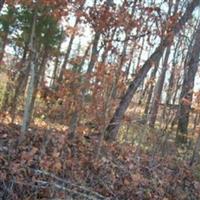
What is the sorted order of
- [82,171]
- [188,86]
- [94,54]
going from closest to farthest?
[82,171], [94,54], [188,86]

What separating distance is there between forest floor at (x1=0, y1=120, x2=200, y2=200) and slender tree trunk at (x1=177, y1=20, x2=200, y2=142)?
1986mm

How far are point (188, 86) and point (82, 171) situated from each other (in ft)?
18.8

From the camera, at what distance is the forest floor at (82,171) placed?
753cm

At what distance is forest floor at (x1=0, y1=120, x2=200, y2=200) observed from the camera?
753cm

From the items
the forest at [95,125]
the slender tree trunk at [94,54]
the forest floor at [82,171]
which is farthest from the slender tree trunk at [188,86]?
the slender tree trunk at [94,54]

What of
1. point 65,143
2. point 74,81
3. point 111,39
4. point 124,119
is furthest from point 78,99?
point 124,119

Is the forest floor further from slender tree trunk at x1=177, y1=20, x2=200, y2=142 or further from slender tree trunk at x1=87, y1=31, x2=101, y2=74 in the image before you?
slender tree trunk at x1=177, y1=20, x2=200, y2=142

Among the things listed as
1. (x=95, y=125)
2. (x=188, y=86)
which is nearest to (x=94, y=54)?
(x=95, y=125)

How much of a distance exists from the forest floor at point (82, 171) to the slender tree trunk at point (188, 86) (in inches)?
78.2

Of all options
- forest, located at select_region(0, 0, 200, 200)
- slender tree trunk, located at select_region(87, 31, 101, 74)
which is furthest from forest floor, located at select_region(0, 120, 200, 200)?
slender tree trunk, located at select_region(87, 31, 101, 74)

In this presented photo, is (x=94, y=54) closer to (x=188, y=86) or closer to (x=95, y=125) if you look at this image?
(x=95, y=125)

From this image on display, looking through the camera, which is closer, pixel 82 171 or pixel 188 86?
pixel 82 171

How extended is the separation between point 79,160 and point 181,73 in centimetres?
453

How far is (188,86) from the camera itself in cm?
1345
